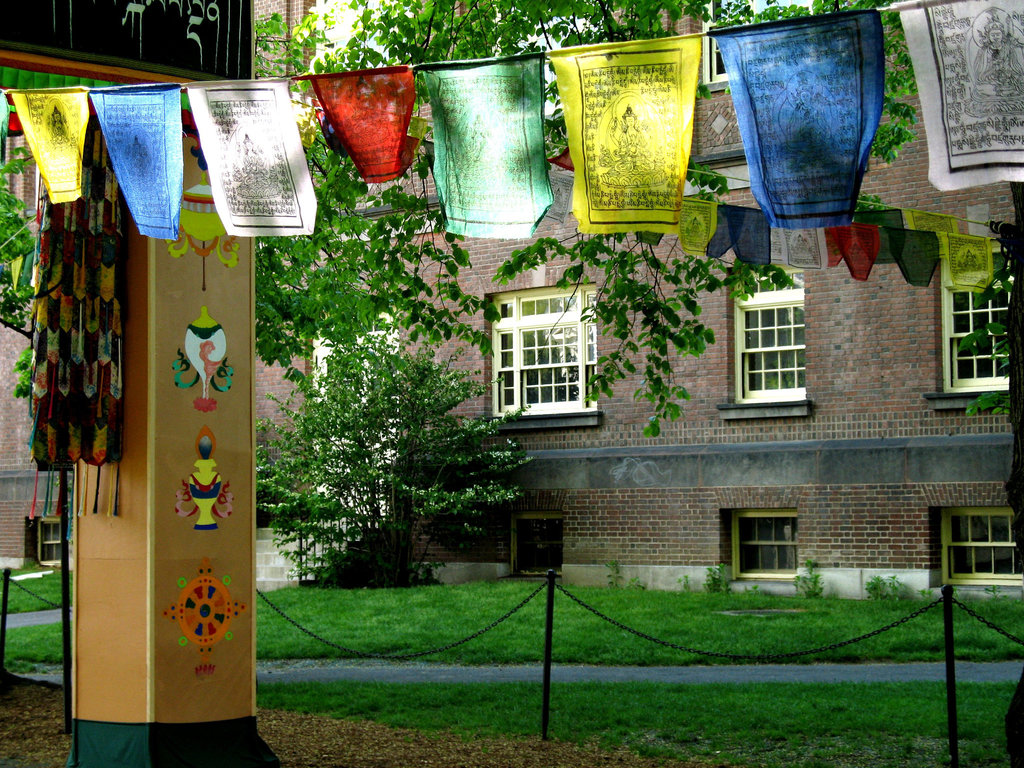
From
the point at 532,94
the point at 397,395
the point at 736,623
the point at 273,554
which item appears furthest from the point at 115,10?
the point at 273,554

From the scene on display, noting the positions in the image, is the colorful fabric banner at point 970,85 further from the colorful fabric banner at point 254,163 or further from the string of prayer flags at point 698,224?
the string of prayer flags at point 698,224

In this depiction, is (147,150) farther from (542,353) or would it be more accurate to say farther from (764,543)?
(542,353)

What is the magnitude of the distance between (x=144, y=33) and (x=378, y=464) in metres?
10.6

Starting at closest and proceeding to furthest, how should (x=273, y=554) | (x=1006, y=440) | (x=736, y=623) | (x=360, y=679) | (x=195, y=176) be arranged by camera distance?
(x=195, y=176) < (x=360, y=679) < (x=736, y=623) < (x=1006, y=440) < (x=273, y=554)

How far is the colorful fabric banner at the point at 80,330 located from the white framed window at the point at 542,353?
35.4ft

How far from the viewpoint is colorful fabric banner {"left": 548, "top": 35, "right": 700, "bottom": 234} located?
20.1 ft

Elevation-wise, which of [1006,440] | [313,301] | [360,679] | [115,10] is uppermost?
[115,10]

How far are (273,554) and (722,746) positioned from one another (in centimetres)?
1257

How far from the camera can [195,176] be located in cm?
765

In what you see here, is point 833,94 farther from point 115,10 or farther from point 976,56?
point 115,10

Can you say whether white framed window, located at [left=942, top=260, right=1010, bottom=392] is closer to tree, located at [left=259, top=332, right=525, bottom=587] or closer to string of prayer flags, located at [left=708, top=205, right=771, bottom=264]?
tree, located at [left=259, top=332, right=525, bottom=587]

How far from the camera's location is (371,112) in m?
6.77

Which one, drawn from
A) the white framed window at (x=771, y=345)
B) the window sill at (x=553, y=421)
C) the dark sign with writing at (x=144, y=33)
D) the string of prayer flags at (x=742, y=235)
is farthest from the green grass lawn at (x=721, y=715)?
the window sill at (x=553, y=421)


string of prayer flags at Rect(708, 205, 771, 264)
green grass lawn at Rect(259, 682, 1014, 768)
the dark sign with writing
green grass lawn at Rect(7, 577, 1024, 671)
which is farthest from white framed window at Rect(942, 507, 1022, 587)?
the dark sign with writing
